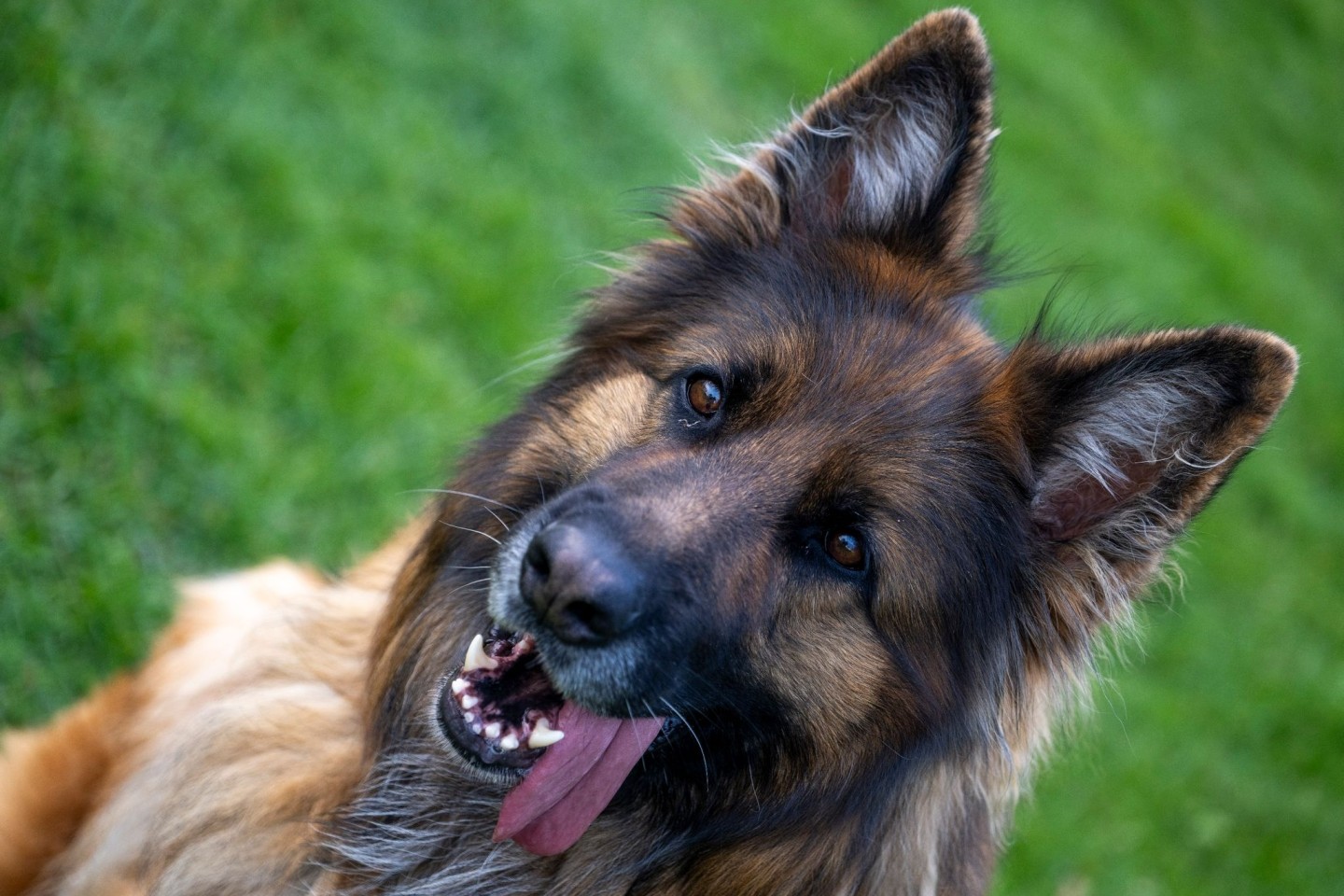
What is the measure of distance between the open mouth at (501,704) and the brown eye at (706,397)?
76 cm

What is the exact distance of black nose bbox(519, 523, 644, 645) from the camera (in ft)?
8.27

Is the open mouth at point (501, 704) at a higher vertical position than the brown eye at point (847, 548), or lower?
lower

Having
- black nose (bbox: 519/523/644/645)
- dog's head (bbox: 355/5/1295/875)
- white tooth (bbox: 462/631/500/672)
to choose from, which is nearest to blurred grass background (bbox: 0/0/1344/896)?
dog's head (bbox: 355/5/1295/875)

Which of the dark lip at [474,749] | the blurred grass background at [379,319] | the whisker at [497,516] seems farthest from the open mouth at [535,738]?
the blurred grass background at [379,319]

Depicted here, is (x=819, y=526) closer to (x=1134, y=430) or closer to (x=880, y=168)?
(x=1134, y=430)

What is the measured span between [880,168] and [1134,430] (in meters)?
1.03

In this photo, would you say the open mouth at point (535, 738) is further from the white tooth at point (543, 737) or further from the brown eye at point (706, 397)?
the brown eye at point (706, 397)

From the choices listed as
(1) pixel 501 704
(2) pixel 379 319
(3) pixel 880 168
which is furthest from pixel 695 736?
(2) pixel 379 319

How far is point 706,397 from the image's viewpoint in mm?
3092

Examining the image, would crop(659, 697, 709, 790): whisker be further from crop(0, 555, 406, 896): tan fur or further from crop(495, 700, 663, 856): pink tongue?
crop(0, 555, 406, 896): tan fur

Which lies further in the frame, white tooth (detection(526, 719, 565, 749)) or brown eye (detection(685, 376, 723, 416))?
brown eye (detection(685, 376, 723, 416))

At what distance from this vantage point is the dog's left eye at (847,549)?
2947 millimetres

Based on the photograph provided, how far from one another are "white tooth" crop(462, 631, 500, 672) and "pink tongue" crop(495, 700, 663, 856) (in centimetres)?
21

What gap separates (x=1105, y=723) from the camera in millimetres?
7043
